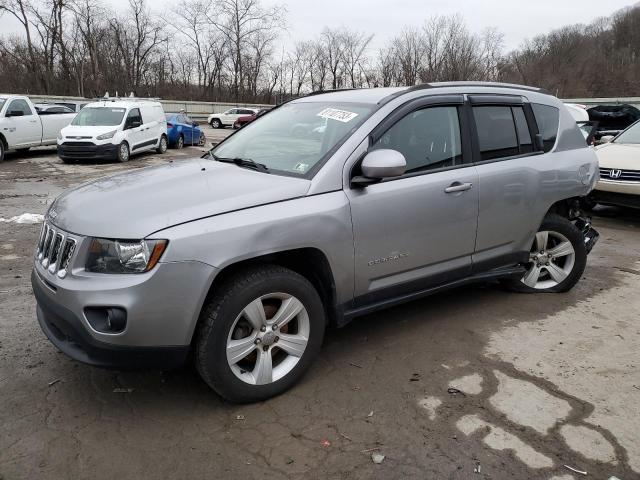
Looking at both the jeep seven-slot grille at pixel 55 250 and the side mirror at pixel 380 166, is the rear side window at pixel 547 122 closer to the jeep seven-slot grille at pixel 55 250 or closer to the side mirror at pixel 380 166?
the side mirror at pixel 380 166

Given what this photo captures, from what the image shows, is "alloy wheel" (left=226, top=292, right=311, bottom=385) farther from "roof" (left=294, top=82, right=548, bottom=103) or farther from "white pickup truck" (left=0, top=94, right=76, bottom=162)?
"white pickup truck" (left=0, top=94, right=76, bottom=162)

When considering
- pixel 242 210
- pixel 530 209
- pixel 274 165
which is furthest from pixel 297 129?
pixel 530 209

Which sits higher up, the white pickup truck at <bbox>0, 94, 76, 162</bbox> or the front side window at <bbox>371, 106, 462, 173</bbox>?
the front side window at <bbox>371, 106, 462, 173</bbox>

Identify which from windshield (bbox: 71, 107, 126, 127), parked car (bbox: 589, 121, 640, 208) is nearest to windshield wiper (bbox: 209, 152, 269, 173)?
parked car (bbox: 589, 121, 640, 208)

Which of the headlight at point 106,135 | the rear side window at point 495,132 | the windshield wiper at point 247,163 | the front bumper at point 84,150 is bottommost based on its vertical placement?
the front bumper at point 84,150

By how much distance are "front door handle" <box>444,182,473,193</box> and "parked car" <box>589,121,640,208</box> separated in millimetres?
5082

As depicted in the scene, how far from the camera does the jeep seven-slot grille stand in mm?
2742

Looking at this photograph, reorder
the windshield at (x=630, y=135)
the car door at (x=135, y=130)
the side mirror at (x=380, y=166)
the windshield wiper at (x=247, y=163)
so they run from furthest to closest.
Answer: the car door at (x=135, y=130) → the windshield at (x=630, y=135) → the windshield wiper at (x=247, y=163) → the side mirror at (x=380, y=166)

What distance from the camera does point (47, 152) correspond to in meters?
17.9

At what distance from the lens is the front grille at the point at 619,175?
24.6ft

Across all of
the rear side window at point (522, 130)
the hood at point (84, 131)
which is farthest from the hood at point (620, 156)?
the hood at point (84, 131)

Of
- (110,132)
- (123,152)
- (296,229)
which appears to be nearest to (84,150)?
(110,132)

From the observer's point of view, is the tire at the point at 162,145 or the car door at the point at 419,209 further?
the tire at the point at 162,145

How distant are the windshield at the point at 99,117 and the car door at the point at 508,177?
44.3 feet
